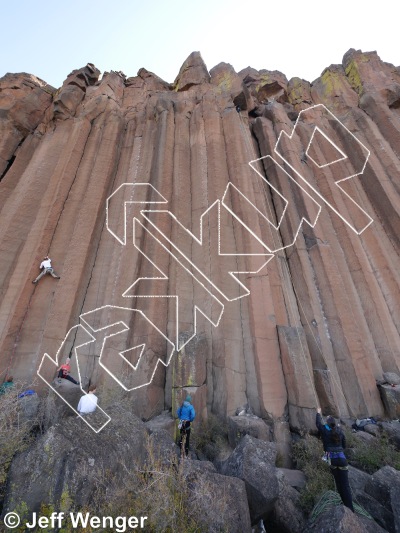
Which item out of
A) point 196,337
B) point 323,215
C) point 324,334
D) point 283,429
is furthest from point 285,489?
point 323,215

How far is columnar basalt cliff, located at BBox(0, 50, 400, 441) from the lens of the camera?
8227 millimetres

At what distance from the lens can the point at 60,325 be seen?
30.3 ft

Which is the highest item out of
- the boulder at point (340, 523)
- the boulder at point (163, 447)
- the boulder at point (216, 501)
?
the boulder at point (163, 447)

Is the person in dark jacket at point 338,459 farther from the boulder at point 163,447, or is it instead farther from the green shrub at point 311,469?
the boulder at point 163,447

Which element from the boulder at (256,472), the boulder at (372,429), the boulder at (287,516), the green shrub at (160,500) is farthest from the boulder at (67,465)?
the boulder at (372,429)

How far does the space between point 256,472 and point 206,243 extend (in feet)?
25.5

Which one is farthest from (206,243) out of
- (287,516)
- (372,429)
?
(287,516)

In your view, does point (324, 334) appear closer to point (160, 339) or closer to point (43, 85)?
point (160, 339)

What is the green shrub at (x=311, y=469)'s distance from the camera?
4441 mm

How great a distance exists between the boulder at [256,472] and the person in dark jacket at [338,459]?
96 cm

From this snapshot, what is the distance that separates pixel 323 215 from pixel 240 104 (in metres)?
8.95

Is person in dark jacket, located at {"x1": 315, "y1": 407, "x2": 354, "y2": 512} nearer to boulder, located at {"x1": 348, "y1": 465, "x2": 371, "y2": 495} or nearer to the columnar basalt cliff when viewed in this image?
boulder, located at {"x1": 348, "y1": 465, "x2": 371, "y2": 495}

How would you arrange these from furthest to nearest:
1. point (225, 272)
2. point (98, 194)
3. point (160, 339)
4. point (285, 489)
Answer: point (98, 194) < point (225, 272) < point (160, 339) < point (285, 489)

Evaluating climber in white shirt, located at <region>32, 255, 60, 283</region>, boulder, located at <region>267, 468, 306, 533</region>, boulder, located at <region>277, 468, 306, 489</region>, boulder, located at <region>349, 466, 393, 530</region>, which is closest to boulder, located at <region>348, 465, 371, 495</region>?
boulder, located at <region>349, 466, 393, 530</region>
